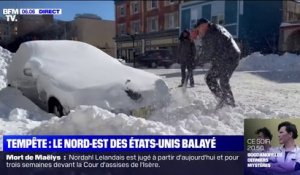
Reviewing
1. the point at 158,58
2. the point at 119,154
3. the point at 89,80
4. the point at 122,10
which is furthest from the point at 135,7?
the point at 119,154

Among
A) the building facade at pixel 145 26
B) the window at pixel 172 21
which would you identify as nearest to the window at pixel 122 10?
the building facade at pixel 145 26

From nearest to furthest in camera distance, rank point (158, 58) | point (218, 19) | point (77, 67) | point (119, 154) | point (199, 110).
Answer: point (119, 154) < point (218, 19) < point (158, 58) < point (199, 110) < point (77, 67)

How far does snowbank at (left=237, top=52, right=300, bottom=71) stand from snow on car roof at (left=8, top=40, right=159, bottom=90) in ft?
2.56

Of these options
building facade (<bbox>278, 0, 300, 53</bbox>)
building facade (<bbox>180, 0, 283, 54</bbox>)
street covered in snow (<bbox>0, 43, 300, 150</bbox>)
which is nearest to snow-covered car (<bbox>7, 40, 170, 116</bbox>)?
street covered in snow (<bbox>0, 43, 300, 150</bbox>)

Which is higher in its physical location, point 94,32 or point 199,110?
point 94,32

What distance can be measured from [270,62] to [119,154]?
1.45 m

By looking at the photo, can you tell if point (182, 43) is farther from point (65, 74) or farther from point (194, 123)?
point (65, 74)

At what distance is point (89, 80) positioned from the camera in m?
3.76

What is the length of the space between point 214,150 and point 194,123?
0.38 m

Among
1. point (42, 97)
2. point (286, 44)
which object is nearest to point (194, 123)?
point (286, 44)

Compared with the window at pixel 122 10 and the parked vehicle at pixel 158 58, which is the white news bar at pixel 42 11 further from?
the parked vehicle at pixel 158 58

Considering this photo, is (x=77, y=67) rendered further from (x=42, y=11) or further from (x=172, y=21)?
(x=172, y=21)

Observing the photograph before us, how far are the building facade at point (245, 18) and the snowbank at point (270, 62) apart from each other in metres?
0.10

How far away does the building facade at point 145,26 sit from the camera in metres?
3.41
